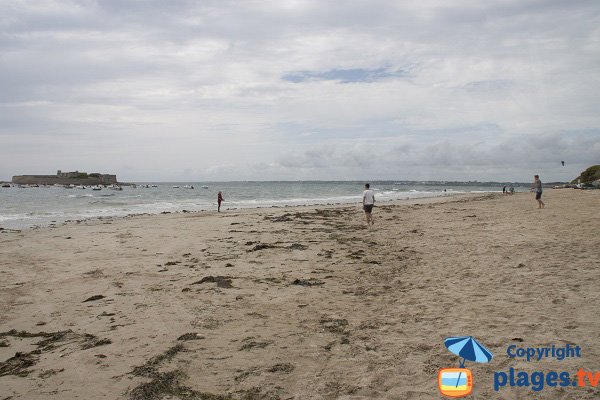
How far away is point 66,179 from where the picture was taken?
13000cm

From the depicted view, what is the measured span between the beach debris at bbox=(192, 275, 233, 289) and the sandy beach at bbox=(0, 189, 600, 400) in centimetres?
6

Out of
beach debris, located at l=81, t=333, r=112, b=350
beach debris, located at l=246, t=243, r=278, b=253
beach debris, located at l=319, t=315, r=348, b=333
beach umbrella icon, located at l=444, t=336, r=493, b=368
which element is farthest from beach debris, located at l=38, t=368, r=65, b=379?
beach debris, located at l=246, t=243, r=278, b=253

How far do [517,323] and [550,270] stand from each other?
326 cm

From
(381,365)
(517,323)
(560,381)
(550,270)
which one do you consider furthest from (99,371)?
(550,270)

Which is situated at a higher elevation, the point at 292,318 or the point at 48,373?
the point at 292,318

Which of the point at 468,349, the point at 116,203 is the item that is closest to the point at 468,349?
the point at 468,349

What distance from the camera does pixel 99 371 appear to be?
4.36 metres

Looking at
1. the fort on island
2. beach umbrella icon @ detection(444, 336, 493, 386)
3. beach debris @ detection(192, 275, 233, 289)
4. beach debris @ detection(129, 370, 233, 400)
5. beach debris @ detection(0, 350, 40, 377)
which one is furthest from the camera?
the fort on island

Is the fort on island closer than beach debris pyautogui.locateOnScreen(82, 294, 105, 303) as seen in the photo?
No

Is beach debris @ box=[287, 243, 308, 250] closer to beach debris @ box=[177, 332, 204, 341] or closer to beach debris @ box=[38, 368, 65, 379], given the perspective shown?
beach debris @ box=[177, 332, 204, 341]

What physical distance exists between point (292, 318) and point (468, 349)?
2459 mm

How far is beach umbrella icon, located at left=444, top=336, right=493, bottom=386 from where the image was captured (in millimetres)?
4160

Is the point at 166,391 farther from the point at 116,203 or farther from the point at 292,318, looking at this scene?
the point at 116,203

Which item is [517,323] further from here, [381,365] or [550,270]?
[550,270]
